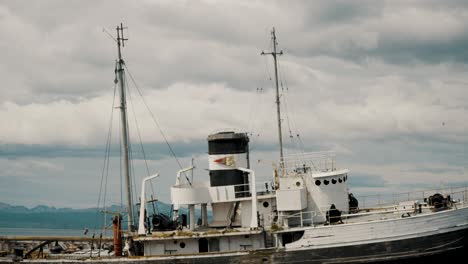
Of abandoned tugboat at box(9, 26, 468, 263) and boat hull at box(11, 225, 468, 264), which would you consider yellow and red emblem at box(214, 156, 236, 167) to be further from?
boat hull at box(11, 225, 468, 264)

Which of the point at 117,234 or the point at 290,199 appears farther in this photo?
the point at 117,234

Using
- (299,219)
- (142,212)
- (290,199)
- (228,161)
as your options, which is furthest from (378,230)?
(142,212)

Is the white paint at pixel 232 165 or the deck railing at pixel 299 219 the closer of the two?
the deck railing at pixel 299 219

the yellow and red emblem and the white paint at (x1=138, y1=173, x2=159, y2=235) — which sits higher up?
the yellow and red emblem

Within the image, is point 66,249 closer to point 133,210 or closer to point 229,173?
point 133,210

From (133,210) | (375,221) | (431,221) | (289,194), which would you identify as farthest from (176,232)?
(431,221)

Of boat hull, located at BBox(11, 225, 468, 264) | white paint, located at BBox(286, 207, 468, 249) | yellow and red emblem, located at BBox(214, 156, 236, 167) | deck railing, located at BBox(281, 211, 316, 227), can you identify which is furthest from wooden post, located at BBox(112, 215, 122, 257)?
white paint, located at BBox(286, 207, 468, 249)

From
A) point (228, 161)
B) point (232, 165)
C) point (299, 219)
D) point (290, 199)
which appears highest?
point (228, 161)

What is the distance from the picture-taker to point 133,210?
29.5 metres

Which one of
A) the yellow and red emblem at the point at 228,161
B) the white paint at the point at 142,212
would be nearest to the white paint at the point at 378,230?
the yellow and red emblem at the point at 228,161

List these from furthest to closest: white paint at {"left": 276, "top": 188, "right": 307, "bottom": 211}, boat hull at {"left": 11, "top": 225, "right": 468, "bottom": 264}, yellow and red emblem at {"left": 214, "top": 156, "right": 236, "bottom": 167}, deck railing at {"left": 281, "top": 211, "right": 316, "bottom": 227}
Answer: yellow and red emblem at {"left": 214, "top": 156, "right": 236, "bottom": 167}, deck railing at {"left": 281, "top": 211, "right": 316, "bottom": 227}, white paint at {"left": 276, "top": 188, "right": 307, "bottom": 211}, boat hull at {"left": 11, "top": 225, "right": 468, "bottom": 264}

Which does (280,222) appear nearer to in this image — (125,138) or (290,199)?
(290,199)

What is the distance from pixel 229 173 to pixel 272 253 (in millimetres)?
4683

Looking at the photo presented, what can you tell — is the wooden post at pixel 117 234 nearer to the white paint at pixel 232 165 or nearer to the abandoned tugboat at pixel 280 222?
the abandoned tugboat at pixel 280 222
